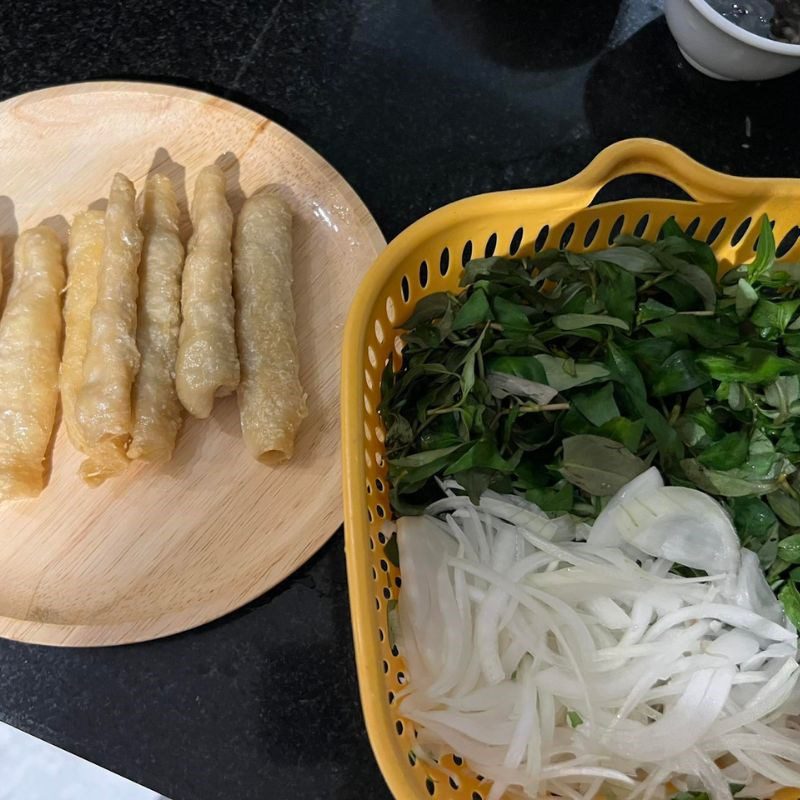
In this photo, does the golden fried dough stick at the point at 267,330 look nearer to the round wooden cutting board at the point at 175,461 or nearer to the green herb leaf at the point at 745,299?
the round wooden cutting board at the point at 175,461

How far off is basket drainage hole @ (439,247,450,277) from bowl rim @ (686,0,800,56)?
21.9 inches

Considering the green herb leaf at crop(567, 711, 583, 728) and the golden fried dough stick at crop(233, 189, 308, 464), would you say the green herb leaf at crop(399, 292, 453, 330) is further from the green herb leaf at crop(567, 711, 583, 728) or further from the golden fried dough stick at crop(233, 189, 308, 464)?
the green herb leaf at crop(567, 711, 583, 728)

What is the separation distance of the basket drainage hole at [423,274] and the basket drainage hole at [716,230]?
0.38 m

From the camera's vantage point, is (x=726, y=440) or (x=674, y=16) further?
(x=674, y=16)

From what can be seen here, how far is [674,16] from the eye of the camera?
1.19 m

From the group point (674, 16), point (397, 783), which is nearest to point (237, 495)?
point (397, 783)

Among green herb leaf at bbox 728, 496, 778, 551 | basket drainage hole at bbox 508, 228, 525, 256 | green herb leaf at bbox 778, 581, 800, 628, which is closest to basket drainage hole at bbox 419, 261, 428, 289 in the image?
basket drainage hole at bbox 508, 228, 525, 256

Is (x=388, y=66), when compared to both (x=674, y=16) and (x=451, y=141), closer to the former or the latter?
(x=451, y=141)

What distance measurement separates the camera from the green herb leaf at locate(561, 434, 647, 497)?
2.68 feet

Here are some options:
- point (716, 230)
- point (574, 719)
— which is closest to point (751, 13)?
point (716, 230)

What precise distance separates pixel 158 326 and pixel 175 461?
0.68 ft

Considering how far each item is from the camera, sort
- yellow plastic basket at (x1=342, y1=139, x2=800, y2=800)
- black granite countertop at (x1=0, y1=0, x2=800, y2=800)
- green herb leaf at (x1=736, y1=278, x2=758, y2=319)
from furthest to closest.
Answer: black granite countertop at (x1=0, y1=0, x2=800, y2=800), green herb leaf at (x1=736, y1=278, x2=758, y2=319), yellow plastic basket at (x1=342, y1=139, x2=800, y2=800)

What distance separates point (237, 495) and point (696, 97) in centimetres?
106

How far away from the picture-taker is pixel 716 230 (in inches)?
40.0
